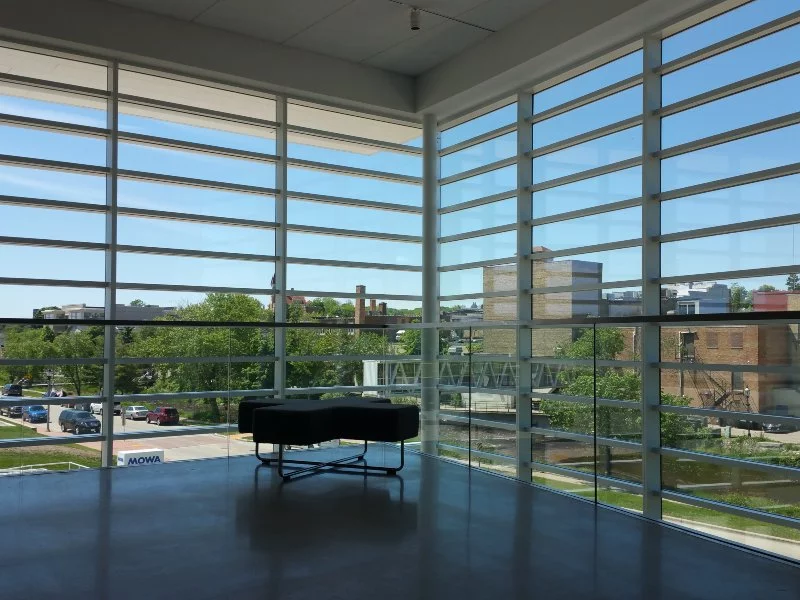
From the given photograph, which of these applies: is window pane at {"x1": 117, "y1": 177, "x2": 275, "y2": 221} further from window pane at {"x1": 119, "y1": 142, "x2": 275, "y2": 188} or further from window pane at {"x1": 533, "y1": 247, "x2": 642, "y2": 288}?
window pane at {"x1": 533, "y1": 247, "x2": 642, "y2": 288}

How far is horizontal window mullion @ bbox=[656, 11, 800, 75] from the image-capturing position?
5867 mm

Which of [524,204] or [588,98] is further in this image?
[524,204]

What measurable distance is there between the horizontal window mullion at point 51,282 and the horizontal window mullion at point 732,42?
5.83 m

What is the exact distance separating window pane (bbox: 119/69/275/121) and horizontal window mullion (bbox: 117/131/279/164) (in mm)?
506

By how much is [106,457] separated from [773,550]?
4775mm

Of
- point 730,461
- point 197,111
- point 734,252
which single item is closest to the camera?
point 730,461

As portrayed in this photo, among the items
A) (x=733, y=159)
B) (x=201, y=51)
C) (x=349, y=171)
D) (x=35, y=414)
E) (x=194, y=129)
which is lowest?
(x=35, y=414)

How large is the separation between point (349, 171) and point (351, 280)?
1.37 metres

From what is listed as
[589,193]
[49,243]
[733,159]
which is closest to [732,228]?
[733,159]

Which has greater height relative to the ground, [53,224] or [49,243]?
[53,224]

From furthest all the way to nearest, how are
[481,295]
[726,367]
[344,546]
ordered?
[481,295] < [726,367] < [344,546]

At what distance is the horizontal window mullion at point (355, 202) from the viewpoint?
905 centimetres

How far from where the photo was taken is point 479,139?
9133mm

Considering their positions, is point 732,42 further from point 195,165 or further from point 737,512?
point 195,165
